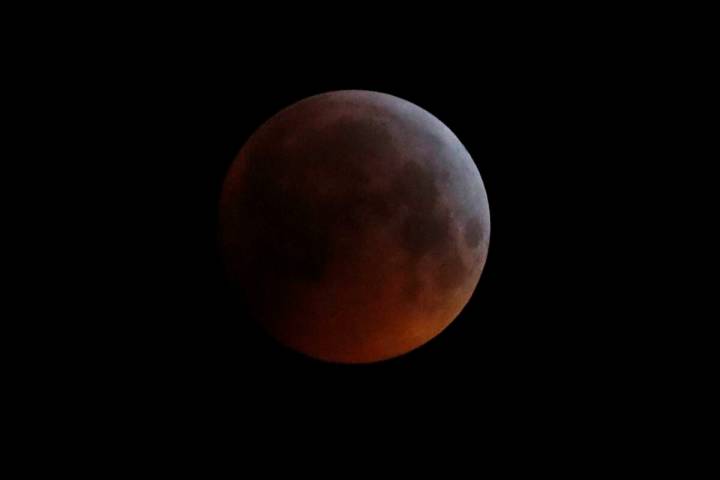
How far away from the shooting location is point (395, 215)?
11.4 ft

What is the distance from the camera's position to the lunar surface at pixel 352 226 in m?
3.47

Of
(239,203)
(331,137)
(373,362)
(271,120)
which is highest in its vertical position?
(271,120)

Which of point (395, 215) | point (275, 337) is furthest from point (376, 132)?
Result: point (275, 337)

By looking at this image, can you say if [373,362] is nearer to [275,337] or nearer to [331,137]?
[275,337]

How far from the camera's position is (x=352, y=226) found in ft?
11.3

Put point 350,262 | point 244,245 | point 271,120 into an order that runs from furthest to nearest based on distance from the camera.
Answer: point 271,120
point 244,245
point 350,262

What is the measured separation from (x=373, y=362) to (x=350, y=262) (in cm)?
96

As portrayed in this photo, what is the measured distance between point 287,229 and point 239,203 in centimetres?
45

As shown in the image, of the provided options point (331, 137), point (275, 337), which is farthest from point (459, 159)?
point (275, 337)

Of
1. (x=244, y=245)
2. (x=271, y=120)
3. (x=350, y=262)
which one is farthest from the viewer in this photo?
(x=271, y=120)

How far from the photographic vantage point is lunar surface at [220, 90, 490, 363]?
11.4 ft

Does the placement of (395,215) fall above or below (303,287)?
above

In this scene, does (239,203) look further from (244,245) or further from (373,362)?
(373,362)

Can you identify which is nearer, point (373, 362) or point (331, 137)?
point (331, 137)
